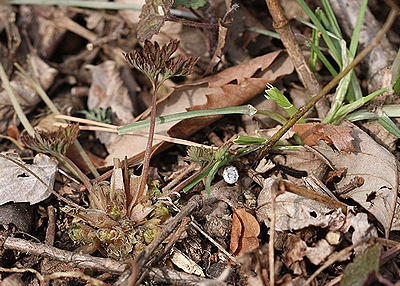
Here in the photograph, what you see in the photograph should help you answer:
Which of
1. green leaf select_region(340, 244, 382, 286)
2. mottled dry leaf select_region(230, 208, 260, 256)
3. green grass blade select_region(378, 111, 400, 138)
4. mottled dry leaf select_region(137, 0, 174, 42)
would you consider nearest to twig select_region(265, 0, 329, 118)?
green grass blade select_region(378, 111, 400, 138)

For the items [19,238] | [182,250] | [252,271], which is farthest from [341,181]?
[19,238]

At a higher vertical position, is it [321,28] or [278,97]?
[321,28]

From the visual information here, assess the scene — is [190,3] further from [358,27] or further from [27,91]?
[27,91]

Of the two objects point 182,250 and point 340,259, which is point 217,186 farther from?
point 340,259

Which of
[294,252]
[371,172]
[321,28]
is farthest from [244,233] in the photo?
[321,28]

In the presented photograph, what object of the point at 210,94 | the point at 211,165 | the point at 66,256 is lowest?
the point at 66,256

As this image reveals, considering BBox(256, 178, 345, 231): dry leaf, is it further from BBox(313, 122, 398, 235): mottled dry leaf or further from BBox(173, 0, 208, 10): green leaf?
BBox(173, 0, 208, 10): green leaf

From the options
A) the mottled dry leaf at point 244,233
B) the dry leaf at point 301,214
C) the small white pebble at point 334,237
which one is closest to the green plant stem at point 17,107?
the mottled dry leaf at point 244,233
